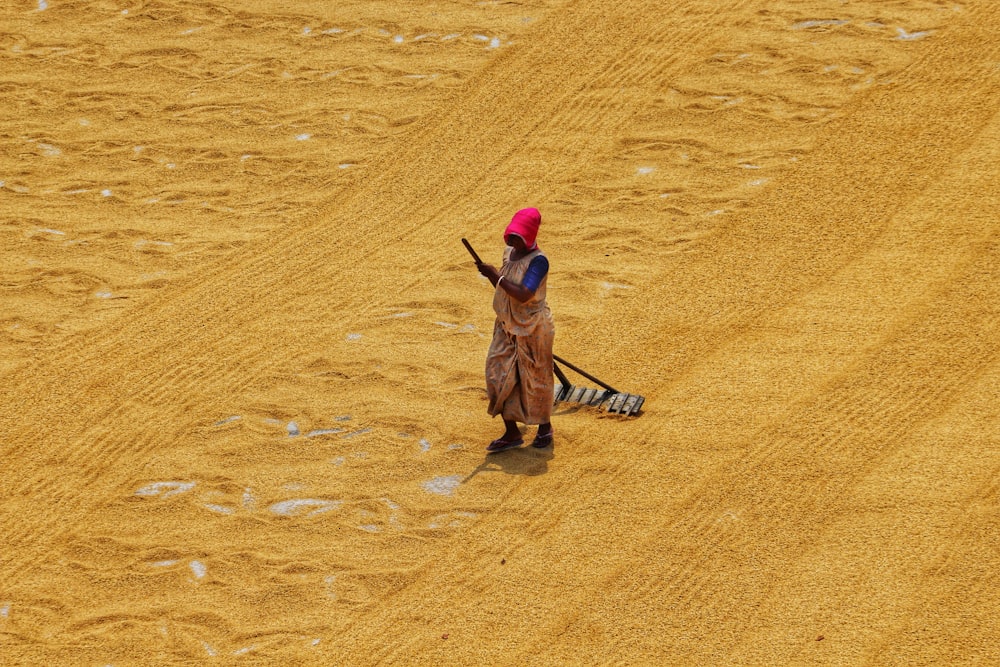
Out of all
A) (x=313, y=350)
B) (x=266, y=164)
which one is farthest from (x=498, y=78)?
(x=313, y=350)

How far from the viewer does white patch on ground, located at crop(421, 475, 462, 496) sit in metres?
8.71

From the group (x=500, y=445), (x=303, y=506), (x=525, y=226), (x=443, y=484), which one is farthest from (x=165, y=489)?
(x=525, y=226)

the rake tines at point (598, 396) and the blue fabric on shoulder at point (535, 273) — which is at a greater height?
the blue fabric on shoulder at point (535, 273)

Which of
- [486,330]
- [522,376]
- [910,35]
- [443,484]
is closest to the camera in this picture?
[522,376]

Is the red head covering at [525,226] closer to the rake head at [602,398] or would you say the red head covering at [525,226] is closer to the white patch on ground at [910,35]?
the rake head at [602,398]

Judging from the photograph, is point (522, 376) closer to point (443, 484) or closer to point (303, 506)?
point (443, 484)

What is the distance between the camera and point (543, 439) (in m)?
8.97

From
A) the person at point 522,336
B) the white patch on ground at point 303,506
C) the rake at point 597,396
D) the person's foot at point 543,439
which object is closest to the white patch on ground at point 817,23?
the rake at point 597,396

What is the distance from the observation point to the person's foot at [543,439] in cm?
897

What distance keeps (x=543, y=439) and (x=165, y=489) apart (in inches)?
108

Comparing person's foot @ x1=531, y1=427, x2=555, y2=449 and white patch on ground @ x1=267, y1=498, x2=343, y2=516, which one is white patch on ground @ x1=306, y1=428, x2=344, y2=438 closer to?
white patch on ground @ x1=267, y1=498, x2=343, y2=516

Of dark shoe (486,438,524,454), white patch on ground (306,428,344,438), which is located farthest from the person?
white patch on ground (306,428,344,438)

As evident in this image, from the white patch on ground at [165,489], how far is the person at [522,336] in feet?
7.47

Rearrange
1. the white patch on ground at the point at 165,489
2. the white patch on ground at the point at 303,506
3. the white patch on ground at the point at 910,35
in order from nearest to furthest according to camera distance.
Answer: the white patch on ground at the point at 303,506 → the white patch on ground at the point at 165,489 → the white patch on ground at the point at 910,35
